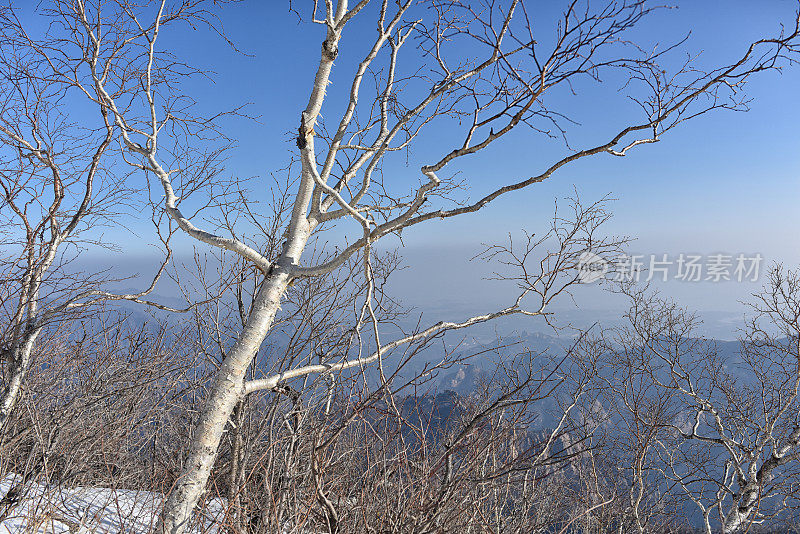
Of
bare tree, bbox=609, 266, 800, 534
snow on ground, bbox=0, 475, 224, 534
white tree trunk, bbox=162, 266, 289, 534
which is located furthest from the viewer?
bare tree, bbox=609, 266, 800, 534

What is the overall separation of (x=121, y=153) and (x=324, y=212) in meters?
1.85

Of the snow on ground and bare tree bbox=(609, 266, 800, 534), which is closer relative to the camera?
the snow on ground

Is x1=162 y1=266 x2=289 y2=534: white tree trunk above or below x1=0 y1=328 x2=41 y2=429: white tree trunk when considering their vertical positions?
above

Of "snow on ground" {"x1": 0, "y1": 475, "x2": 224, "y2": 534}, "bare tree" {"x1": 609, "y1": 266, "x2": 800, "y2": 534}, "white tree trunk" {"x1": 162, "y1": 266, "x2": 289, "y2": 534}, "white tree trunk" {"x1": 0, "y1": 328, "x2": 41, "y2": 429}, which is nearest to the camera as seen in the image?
"snow on ground" {"x1": 0, "y1": 475, "x2": 224, "y2": 534}

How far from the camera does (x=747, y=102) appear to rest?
96.7 inches

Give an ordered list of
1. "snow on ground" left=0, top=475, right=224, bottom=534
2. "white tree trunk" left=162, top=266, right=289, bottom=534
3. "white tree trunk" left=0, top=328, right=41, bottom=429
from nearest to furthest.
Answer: "snow on ground" left=0, top=475, right=224, bottom=534 < "white tree trunk" left=162, top=266, right=289, bottom=534 < "white tree trunk" left=0, top=328, right=41, bottom=429

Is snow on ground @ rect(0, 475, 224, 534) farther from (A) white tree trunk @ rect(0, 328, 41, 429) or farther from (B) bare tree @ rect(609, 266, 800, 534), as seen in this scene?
(B) bare tree @ rect(609, 266, 800, 534)

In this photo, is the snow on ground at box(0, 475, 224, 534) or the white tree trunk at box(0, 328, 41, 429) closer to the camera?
the snow on ground at box(0, 475, 224, 534)

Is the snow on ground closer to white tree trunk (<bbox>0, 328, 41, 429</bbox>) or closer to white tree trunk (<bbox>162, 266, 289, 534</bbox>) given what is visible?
white tree trunk (<bbox>162, 266, 289, 534</bbox>)

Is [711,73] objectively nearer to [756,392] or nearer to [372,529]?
[372,529]

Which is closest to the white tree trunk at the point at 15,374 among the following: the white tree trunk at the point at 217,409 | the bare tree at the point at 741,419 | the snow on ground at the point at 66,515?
the snow on ground at the point at 66,515

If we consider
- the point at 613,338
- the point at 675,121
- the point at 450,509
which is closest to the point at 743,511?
the point at 613,338

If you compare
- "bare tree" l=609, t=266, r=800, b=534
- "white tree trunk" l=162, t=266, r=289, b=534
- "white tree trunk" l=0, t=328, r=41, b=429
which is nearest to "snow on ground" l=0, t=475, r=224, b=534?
"white tree trunk" l=162, t=266, r=289, b=534

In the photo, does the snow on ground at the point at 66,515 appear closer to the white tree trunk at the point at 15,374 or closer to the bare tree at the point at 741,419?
the white tree trunk at the point at 15,374
